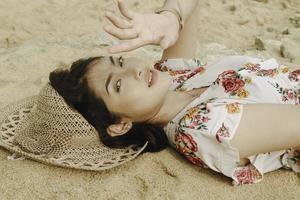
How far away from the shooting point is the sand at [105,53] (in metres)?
2.16

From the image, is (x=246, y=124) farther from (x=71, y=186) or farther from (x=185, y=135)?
(x=71, y=186)

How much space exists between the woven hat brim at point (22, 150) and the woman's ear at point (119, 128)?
11cm

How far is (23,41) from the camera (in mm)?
3945

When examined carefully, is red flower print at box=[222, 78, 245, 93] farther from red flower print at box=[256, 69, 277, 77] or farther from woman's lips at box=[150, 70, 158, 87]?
woman's lips at box=[150, 70, 158, 87]

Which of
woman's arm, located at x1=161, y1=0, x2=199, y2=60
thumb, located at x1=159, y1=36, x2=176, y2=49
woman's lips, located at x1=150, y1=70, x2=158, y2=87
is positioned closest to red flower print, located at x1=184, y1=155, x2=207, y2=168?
woman's lips, located at x1=150, y1=70, x2=158, y2=87

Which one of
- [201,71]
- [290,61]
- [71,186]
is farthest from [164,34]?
[290,61]

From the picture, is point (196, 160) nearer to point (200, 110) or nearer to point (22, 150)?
point (200, 110)

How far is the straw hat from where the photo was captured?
2.23 meters

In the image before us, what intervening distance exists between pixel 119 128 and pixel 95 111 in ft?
0.47

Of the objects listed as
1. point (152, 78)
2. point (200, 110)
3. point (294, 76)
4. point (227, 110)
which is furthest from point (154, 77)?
point (294, 76)

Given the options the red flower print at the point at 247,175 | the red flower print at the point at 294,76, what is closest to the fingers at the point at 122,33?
the red flower print at the point at 247,175

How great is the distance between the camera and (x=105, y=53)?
3609 millimetres

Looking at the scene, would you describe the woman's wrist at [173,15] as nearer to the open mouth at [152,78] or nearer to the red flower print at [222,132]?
the open mouth at [152,78]

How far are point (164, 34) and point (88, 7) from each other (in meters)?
2.52
